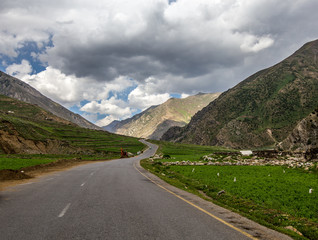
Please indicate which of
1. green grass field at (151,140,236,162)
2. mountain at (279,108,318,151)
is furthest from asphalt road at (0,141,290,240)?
mountain at (279,108,318,151)

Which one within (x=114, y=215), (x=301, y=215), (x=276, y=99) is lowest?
(x=301, y=215)

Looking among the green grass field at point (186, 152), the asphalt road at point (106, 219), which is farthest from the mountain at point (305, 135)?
the asphalt road at point (106, 219)

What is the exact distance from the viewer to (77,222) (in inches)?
310

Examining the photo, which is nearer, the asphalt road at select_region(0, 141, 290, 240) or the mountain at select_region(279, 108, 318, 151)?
the asphalt road at select_region(0, 141, 290, 240)

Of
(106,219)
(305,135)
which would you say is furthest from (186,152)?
(106,219)

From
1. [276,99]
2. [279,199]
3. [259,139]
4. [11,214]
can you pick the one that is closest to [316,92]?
[276,99]

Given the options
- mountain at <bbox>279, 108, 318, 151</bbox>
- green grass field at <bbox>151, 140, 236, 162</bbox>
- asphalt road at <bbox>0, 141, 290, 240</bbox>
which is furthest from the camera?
mountain at <bbox>279, 108, 318, 151</bbox>

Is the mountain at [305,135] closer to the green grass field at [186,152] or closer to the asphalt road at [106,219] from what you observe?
the green grass field at [186,152]

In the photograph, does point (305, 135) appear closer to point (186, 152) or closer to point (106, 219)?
point (186, 152)

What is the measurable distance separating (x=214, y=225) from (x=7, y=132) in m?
84.2

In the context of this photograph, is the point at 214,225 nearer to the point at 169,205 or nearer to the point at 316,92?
the point at 169,205

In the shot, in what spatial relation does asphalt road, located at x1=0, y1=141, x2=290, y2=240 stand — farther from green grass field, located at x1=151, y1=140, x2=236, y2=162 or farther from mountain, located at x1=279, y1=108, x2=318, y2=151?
mountain, located at x1=279, y1=108, x2=318, y2=151

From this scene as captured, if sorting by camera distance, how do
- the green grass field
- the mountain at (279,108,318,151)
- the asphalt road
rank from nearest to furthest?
the asphalt road < the green grass field < the mountain at (279,108,318,151)

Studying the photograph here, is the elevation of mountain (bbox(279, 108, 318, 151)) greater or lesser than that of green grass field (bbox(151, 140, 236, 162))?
greater
